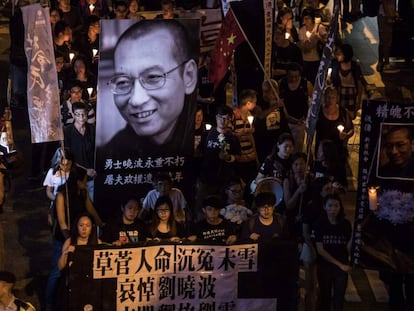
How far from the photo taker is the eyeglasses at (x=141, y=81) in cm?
1171

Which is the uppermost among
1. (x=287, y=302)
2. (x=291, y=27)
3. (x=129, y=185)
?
(x=291, y=27)

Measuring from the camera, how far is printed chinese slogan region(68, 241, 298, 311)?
1043 centimetres

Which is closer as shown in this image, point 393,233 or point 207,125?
point 393,233

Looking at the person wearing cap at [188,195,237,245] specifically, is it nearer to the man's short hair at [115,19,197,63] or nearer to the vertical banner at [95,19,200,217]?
the vertical banner at [95,19,200,217]

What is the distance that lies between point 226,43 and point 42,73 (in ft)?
8.73

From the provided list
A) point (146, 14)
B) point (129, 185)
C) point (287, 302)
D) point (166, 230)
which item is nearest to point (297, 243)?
point (287, 302)

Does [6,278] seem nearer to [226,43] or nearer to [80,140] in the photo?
[80,140]

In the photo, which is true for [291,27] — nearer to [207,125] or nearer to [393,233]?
[207,125]

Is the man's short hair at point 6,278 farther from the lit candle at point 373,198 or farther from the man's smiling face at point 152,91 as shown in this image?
the lit candle at point 373,198

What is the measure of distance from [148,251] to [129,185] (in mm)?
1938

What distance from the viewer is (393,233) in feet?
36.9

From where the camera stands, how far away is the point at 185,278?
34.7ft

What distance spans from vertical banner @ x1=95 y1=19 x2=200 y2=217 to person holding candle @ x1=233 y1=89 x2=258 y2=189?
0.98 metres

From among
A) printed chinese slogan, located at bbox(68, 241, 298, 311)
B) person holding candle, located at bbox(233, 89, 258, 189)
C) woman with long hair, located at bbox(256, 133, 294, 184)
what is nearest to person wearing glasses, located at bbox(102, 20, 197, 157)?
woman with long hair, located at bbox(256, 133, 294, 184)
